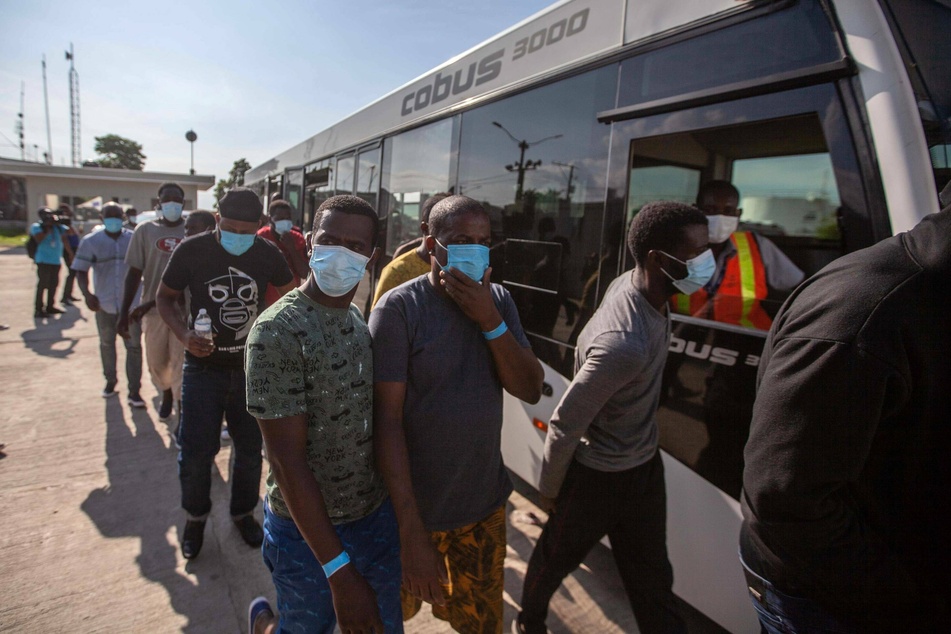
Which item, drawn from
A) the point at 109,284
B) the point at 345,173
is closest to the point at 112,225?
the point at 109,284

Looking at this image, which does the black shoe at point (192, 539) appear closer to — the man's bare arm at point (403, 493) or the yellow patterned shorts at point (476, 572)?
the yellow patterned shorts at point (476, 572)

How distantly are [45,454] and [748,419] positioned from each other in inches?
199

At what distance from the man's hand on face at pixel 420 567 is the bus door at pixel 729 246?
1338 mm

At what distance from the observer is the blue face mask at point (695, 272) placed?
6.54 feet

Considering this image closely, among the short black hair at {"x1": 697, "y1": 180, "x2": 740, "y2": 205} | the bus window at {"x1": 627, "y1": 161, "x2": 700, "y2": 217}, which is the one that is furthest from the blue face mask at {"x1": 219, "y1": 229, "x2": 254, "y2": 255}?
the short black hair at {"x1": 697, "y1": 180, "x2": 740, "y2": 205}

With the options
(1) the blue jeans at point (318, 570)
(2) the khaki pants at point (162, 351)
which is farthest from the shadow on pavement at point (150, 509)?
(1) the blue jeans at point (318, 570)

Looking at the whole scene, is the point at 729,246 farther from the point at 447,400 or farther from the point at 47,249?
the point at 47,249

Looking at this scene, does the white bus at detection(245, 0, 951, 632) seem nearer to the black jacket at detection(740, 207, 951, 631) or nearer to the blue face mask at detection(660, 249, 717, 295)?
the blue face mask at detection(660, 249, 717, 295)

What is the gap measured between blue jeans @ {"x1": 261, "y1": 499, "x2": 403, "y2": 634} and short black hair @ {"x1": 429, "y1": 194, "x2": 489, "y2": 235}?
102 cm

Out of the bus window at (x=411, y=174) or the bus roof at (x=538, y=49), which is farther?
the bus window at (x=411, y=174)

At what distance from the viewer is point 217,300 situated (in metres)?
2.93

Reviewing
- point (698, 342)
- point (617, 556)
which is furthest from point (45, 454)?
point (698, 342)

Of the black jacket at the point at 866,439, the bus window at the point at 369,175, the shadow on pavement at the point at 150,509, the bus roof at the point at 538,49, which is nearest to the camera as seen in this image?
the black jacket at the point at 866,439

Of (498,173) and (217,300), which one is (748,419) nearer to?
(498,173)
